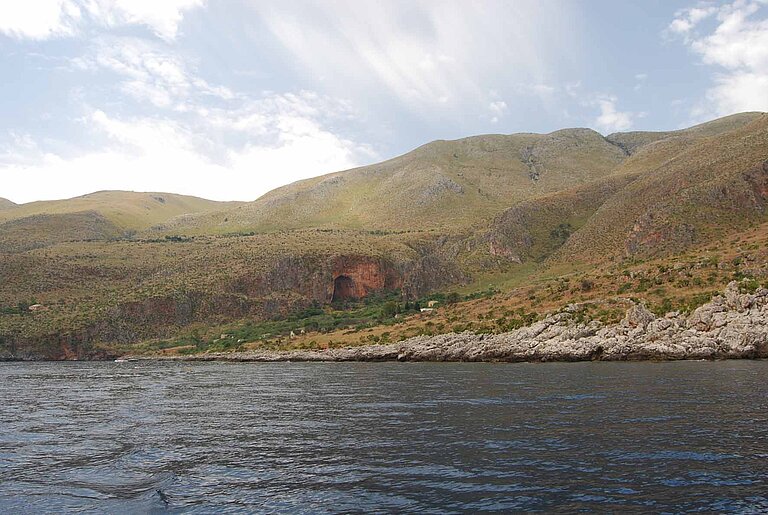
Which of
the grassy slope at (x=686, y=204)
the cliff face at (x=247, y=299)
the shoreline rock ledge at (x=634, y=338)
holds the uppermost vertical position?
the grassy slope at (x=686, y=204)

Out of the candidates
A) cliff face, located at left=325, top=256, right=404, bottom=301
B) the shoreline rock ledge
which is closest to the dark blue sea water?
the shoreline rock ledge

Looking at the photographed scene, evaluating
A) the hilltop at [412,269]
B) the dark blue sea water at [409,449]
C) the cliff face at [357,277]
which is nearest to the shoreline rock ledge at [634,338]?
the hilltop at [412,269]

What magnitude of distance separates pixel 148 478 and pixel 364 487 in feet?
22.0

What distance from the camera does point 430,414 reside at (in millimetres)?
26766

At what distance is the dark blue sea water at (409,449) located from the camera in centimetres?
1391

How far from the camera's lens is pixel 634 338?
2106 inches

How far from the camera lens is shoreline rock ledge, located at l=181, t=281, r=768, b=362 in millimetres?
48844

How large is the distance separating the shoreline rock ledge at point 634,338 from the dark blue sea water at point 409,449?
1290 centimetres

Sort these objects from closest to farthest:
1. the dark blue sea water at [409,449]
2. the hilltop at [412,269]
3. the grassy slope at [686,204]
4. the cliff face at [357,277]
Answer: the dark blue sea water at [409,449]
the hilltop at [412,269]
the grassy slope at [686,204]
the cliff face at [357,277]

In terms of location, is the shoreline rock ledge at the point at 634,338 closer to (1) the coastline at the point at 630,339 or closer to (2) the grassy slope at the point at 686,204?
(1) the coastline at the point at 630,339

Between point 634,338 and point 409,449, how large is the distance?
134ft

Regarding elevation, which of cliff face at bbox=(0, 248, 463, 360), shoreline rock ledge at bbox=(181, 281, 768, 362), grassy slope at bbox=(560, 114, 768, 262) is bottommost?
shoreline rock ledge at bbox=(181, 281, 768, 362)

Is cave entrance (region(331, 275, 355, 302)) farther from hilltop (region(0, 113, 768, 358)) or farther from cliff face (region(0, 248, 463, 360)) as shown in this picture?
hilltop (region(0, 113, 768, 358))

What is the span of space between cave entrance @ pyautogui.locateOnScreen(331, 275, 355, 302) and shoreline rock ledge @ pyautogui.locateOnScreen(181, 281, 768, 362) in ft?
281
